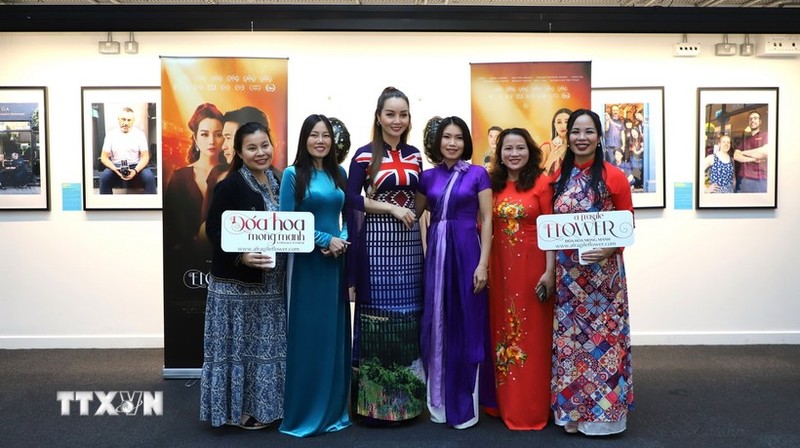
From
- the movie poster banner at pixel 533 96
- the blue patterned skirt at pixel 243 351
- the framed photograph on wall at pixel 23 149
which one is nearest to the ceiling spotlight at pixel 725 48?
the movie poster banner at pixel 533 96

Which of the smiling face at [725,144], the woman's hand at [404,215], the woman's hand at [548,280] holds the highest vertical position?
the smiling face at [725,144]

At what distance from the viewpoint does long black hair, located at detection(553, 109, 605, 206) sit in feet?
10.6

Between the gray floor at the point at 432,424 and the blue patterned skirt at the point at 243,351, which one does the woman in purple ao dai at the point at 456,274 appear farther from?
the blue patterned skirt at the point at 243,351

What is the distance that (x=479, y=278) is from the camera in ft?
10.9

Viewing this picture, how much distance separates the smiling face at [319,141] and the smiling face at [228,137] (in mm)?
1264

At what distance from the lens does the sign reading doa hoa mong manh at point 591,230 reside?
3.13 m

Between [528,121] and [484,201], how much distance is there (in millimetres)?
1476

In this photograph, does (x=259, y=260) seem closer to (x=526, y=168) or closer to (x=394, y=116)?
(x=394, y=116)

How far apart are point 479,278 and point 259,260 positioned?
1175 mm

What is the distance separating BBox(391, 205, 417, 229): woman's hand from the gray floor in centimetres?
115

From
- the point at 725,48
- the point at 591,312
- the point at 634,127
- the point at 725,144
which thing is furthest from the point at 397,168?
the point at 725,48

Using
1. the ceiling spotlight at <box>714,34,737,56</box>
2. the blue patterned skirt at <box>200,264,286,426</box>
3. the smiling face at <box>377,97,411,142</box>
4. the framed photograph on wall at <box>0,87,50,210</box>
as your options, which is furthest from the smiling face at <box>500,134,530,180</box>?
the framed photograph on wall at <box>0,87,50,210</box>

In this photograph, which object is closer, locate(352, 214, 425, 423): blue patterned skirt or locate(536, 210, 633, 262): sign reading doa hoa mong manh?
locate(536, 210, 633, 262): sign reading doa hoa mong manh

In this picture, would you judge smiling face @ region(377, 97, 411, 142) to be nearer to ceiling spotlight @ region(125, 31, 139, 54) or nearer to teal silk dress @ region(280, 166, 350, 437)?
teal silk dress @ region(280, 166, 350, 437)
